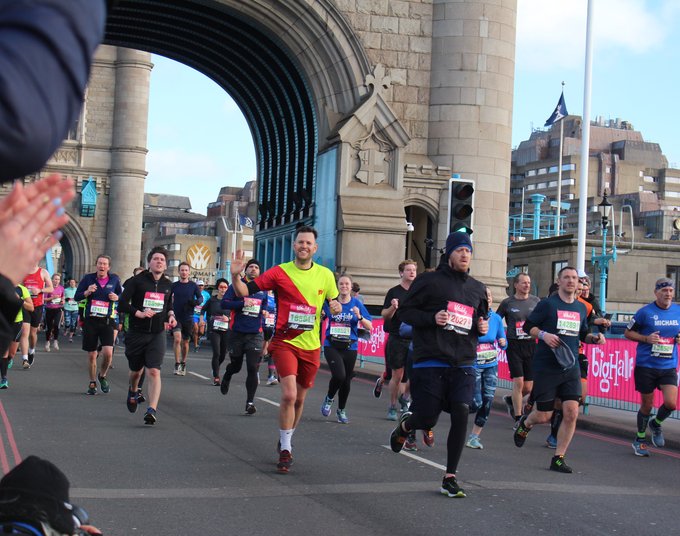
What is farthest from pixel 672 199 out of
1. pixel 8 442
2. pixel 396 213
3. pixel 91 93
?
pixel 8 442

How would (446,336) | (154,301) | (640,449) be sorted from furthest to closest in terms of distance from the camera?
(154,301) < (640,449) < (446,336)

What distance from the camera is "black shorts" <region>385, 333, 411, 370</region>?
14523 mm

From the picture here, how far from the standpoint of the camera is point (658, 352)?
12789mm

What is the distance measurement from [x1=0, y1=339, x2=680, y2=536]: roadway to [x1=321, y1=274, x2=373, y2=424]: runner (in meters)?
0.26

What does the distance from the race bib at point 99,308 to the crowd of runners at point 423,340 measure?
0.01 m

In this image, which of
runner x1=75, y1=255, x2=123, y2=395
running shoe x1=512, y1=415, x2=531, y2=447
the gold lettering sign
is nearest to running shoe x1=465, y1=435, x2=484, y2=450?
running shoe x1=512, y1=415, x2=531, y2=447

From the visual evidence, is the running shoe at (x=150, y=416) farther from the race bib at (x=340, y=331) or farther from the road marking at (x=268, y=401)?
the road marking at (x=268, y=401)

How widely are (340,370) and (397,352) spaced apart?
112 cm

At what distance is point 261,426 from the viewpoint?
12773mm

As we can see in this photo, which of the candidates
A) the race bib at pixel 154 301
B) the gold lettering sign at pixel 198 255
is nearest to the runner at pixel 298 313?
the race bib at pixel 154 301

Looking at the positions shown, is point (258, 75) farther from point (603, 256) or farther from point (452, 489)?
point (452, 489)

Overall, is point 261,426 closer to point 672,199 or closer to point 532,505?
point 532,505

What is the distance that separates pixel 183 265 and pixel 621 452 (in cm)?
957

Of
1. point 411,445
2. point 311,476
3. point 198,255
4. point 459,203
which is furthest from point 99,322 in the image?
point 198,255
